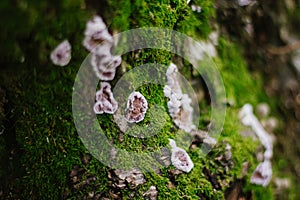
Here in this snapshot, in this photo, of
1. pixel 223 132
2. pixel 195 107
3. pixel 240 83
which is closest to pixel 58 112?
pixel 195 107

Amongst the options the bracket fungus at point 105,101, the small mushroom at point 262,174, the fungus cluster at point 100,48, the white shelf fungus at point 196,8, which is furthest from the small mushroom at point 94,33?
the small mushroom at point 262,174

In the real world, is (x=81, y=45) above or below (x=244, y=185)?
above

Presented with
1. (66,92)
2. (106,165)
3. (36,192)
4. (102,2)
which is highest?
(102,2)

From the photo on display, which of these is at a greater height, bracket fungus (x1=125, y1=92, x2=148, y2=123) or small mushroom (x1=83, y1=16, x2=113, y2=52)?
small mushroom (x1=83, y1=16, x2=113, y2=52)

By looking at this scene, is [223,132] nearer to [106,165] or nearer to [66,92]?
[106,165]

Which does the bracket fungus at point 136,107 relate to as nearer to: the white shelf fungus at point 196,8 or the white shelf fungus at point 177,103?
the white shelf fungus at point 177,103

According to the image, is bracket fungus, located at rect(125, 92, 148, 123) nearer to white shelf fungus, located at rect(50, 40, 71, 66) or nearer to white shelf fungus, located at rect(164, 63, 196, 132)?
white shelf fungus, located at rect(164, 63, 196, 132)

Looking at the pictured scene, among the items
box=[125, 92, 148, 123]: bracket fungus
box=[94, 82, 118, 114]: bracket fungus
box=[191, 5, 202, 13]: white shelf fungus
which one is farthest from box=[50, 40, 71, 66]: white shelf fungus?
box=[191, 5, 202, 13]: white shelf fungus

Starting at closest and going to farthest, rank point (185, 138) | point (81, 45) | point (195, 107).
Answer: point (81, 45) < point (185, 138) < point (195, 107)
